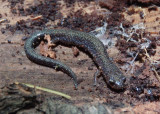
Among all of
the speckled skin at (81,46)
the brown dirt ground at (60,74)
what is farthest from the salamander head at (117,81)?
the brown dirt ground at (60,74)

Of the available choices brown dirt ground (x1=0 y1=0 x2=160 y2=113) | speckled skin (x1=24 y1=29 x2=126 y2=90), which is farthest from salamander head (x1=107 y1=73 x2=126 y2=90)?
brown dirt ground (x1=0 y1=0 x2=160 y2=113)

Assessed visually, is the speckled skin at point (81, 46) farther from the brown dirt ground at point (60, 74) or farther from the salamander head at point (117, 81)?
the brown dirt ground at point (60, 74)

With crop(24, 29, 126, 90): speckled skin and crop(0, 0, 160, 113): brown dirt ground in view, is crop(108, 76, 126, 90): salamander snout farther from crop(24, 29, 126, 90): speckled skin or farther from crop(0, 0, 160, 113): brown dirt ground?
crop(0, 0, 160, 113): brown dirt ground

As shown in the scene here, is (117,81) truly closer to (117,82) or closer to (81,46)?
(117,82)

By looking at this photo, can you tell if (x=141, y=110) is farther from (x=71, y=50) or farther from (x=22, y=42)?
(x=22, y=42)

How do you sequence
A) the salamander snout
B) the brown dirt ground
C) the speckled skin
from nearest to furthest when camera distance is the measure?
the brown dirt ground → the salamander snout → the speckled skin

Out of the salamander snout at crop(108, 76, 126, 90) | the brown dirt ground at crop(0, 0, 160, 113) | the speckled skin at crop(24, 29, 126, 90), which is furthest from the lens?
the speckled skin at crop(24, 29, 126, 90)

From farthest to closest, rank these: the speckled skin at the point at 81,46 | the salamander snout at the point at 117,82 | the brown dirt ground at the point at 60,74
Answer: the speckled skin at the point at 81,46, the salamander snout at the point at 117,82, the brown dirt ground at the point at 60,74

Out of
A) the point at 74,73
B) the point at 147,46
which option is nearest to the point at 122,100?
the point at 74,73
